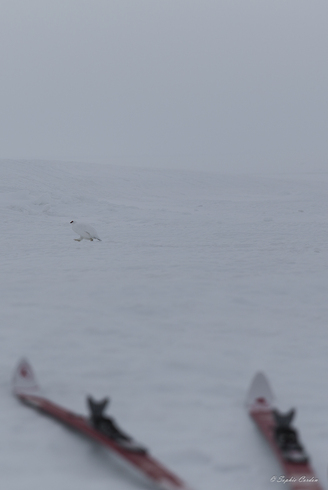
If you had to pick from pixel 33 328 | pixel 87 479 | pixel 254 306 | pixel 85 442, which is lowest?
pixel 87 479

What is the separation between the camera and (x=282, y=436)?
9.10 ft

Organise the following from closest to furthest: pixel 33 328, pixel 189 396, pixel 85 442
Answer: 1. pixel 85 442
2. pixel 189 396
3. pixel 33 328

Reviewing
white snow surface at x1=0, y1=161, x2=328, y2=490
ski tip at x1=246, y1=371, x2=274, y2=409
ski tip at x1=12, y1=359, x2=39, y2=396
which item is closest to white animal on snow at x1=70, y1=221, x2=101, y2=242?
white snow surface at x1=0, y1=161, x2=328, y2=490

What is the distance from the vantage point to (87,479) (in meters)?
2.52

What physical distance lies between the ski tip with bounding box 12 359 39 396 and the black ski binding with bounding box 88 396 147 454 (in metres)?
0.79

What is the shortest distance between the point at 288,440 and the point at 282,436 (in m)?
0.04

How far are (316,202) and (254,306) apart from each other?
12.0 m

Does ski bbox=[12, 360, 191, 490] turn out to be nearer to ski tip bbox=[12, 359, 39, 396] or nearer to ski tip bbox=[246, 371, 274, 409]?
ski tip bbox=[12, 359, 39, 396]

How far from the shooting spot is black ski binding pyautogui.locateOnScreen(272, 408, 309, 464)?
260 centimetres

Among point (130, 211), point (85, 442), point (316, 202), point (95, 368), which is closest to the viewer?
point (85, 442)

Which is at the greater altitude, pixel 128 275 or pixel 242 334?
pixel 128 275

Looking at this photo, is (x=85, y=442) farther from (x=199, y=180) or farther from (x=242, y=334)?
(x=199, y=180)

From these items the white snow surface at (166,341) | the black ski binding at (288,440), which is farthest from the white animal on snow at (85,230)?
the black ski binding at (288,440)

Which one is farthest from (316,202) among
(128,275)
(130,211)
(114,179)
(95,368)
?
(95,368)
